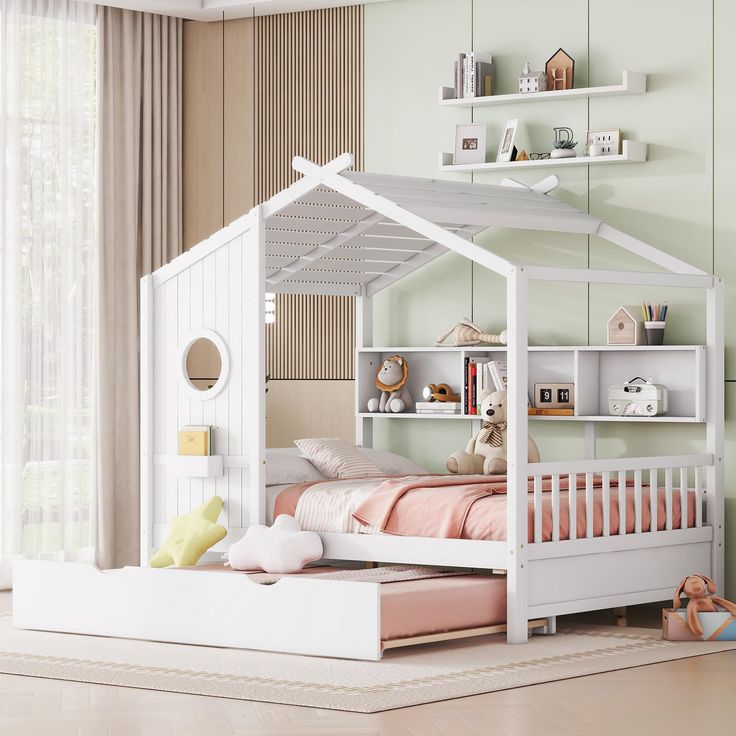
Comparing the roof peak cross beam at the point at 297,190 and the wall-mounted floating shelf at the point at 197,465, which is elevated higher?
the roof peak cross beam at the point at 297,190

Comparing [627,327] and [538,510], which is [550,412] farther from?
[538,510]

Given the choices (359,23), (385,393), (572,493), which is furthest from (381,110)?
(572,493)

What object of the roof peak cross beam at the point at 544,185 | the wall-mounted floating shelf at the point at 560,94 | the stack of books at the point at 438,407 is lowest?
the stack of books at the point at 438,407

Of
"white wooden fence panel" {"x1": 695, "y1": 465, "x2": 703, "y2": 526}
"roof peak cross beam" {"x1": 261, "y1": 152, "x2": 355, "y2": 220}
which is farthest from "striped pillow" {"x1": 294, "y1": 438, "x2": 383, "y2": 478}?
"white wooden fence panel" {"x1": 695, "y1": 465, "x2": 703, "y2": 526}

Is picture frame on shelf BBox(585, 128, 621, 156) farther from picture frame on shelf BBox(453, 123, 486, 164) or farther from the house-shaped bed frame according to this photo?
picture frame on shelf BBox(453, 123, 486, 164)

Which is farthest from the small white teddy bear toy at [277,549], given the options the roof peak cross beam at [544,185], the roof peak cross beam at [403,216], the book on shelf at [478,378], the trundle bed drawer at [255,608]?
the roof peak cross beam at [544,185]

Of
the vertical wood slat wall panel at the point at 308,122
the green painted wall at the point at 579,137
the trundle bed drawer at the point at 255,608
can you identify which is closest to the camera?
the trundle bed drawer at the point at 255,608

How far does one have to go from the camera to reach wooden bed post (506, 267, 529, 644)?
196 inches

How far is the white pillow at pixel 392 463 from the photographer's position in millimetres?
6449

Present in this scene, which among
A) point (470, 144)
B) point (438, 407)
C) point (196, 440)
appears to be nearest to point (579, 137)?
point (470, 144)

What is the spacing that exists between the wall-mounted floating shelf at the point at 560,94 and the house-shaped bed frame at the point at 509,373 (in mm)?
413

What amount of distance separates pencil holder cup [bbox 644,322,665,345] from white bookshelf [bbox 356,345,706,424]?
59 mm

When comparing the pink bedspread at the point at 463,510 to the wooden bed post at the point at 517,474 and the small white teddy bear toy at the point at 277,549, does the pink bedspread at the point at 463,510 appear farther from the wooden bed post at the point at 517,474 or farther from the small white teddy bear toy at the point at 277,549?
the small white teddy bear toy at the point at 277,549

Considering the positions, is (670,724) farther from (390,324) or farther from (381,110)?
(381,110)
